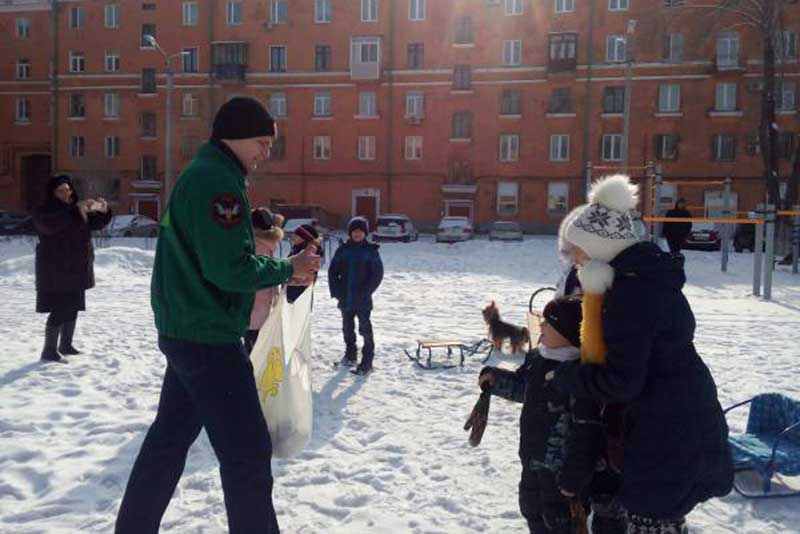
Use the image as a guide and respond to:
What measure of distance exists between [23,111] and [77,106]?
4.79m

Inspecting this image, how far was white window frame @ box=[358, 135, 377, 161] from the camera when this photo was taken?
43.0m

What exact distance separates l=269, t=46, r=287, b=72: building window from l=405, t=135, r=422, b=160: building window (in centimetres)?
921

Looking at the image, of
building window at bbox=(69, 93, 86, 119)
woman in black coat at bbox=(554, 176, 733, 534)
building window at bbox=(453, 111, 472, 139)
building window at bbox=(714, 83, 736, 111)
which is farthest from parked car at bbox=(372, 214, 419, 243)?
woman in black coat at bbox=(554, 176, 733, 534)

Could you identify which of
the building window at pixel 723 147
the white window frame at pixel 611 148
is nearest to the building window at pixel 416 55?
the white window frame at pixel 611 148

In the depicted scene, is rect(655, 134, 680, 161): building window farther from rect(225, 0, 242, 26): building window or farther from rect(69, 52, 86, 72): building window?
rect(69, 52, 86, 72): building window

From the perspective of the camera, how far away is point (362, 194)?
142ft

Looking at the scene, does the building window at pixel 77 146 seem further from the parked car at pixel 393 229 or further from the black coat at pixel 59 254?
the black coat at pixel 59 254

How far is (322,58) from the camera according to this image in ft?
143

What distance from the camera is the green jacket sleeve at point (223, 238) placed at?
102 inches

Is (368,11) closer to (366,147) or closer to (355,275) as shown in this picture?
(366,147)

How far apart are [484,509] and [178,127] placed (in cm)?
4425

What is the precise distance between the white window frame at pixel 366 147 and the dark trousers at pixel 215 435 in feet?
134

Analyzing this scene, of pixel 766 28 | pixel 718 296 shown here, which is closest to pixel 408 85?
pixel 766 28

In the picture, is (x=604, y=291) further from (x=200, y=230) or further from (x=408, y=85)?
(x=408, y=85)
